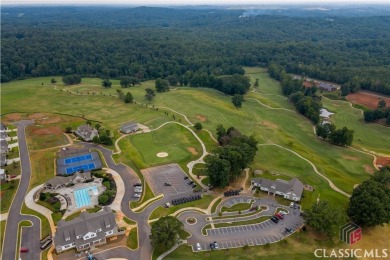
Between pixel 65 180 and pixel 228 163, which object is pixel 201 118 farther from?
pixel 65 180

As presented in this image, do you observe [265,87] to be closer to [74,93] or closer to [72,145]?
[74,93]

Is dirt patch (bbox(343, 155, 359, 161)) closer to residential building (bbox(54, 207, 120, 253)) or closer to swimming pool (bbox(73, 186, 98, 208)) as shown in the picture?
residential building (bbox(54, 207, 120, 253))

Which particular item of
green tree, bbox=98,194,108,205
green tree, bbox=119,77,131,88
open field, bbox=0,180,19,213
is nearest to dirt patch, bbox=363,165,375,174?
green tree, bbox=98,194,108,205

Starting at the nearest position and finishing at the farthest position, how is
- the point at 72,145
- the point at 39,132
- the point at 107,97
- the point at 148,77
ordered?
the point at 72,145 → the point at 39,132 → the point at 107,97 → the point at 148,77

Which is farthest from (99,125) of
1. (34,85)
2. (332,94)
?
(332,94)

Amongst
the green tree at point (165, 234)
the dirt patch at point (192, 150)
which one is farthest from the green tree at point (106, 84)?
the green tree at point (165, 234)

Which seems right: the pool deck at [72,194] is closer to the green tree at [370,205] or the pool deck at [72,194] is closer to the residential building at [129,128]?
the residential building at [129,128]
